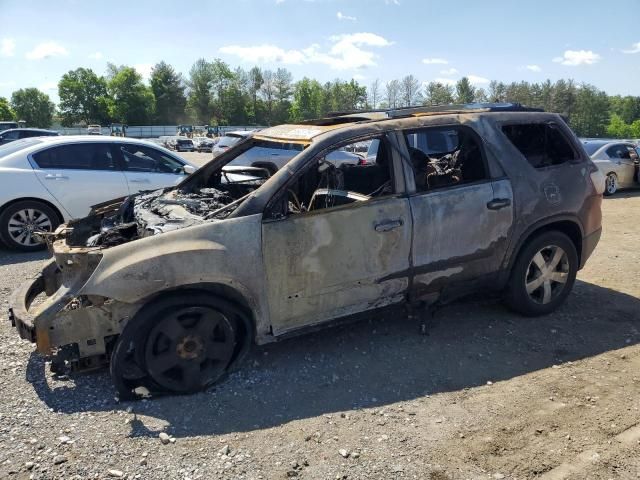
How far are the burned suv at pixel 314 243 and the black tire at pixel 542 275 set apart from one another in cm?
1

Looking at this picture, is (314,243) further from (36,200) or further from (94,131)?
(94,131)

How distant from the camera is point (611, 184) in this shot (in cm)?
1352

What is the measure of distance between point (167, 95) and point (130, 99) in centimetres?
729

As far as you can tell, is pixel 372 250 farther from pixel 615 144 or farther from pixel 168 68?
pixel 168 68

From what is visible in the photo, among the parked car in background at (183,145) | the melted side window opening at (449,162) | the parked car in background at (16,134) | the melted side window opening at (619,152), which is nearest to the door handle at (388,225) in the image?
the melted side window opening at (449,162)

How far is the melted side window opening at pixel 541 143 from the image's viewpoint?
15.3ft

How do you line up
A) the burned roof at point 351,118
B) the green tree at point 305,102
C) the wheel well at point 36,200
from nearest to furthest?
the burned roof at point 351,118
the wheel well at point 36,200
the green tree at point 305,102

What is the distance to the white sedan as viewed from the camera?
7164 millimetres

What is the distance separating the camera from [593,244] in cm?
502

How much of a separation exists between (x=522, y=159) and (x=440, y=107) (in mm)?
966

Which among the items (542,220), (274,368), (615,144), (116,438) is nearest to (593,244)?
(542,220)

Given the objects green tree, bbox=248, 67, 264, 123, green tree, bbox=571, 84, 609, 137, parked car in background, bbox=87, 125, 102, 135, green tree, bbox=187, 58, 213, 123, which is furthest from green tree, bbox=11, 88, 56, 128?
green tree, bbox=571, 84, 609, 137

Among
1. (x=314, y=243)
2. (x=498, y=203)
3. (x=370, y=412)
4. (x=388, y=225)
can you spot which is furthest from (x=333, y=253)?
(x=498, y=203)

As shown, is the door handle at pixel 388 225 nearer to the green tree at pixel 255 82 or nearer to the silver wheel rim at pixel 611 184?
the silver wheel rim at pixel 611 184
